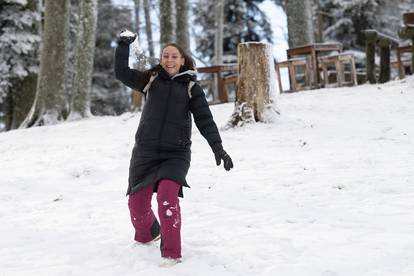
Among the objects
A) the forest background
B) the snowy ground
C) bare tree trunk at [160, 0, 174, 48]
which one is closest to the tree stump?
the snowy ground

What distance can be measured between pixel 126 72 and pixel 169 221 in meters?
1.11

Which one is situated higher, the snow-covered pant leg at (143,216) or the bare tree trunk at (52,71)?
the bare tree trunk at (52,71)

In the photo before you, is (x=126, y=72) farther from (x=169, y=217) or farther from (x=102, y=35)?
(x=102, y=35)

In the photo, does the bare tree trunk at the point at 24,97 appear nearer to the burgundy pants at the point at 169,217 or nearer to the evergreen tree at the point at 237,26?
the evergreen tree at the point at 237,26

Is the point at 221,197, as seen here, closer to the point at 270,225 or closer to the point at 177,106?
the point at 270,225

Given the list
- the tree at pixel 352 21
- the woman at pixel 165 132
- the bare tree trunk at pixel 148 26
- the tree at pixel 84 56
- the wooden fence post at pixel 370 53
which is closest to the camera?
the woman at pixel 165 132

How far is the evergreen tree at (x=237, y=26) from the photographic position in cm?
2531

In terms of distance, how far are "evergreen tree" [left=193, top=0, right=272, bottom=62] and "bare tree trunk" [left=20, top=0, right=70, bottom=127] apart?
43.5 feet

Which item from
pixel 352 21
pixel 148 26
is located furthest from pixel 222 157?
pixel 352 21

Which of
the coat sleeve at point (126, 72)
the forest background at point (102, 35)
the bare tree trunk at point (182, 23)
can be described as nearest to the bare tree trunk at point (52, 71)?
the forest background at point (102, 35)

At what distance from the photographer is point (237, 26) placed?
25344 millimetres

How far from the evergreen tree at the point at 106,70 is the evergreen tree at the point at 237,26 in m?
4.24

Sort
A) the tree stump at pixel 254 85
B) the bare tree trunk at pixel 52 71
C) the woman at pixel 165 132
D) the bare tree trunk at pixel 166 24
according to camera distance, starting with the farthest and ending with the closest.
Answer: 1. the bare tree trunk at pixel 166 24
2. the bare tree trunk at pixel 52 71
3. the tree stump at pixel 254 85
4. the woman at pixel 165 132

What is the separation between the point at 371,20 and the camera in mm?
24016
